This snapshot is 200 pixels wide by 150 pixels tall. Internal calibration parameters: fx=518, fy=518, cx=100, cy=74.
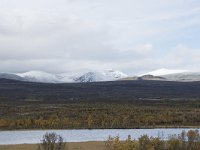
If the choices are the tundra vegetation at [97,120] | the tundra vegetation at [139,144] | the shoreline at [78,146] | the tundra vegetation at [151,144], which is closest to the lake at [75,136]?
the shoreline at [78,146]

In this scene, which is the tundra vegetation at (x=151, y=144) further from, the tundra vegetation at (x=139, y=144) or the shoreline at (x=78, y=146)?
the shoreline at (x=78, y=146)

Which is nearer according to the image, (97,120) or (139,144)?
(139,144)

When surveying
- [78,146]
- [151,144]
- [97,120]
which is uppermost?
[151,144]

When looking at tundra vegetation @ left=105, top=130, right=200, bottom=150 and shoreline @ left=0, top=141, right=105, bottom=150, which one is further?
shoreline @ left=0, top=141, right=105, bottom=150

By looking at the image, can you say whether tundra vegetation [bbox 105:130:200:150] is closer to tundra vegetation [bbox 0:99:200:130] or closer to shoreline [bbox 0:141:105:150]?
shoreline [bbox 0:141:105:150]

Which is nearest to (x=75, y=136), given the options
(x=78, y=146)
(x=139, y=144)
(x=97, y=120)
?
(x=78, y=146)

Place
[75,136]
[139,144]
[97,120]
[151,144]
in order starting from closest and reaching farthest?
[139,144] < [151,144] < [75,136] < [97,120]

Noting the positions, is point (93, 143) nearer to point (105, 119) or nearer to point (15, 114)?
point (105, 119)

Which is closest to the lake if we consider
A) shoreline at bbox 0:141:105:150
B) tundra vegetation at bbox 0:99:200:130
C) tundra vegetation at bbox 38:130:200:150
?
shoreline at bbox 0:141:105:150

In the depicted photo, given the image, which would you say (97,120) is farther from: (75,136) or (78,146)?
(78,146)

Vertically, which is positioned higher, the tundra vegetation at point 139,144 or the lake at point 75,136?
the tundra vegetation at point 139,144

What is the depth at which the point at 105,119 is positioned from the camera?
344 ft

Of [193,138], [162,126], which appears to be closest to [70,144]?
[193,138]

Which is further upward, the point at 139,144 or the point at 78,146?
the point at 139,144
